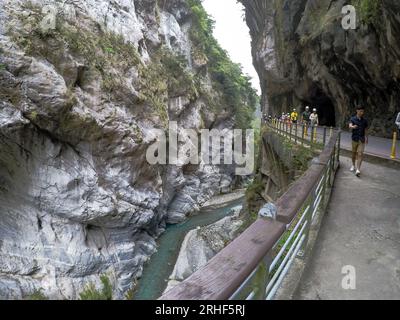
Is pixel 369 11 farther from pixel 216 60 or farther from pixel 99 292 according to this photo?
pixel 216 60

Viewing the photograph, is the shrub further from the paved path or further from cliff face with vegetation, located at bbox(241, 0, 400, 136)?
cliff face with vegetation, located at bbox(241, 0, 400, 136)

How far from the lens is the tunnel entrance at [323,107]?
2575cm

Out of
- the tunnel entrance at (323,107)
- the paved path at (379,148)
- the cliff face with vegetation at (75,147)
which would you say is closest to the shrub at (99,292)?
the cliff face with vegetation at (75,147)

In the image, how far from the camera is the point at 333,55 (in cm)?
1691

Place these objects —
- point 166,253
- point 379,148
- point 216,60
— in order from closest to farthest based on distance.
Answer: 1. point 379,148
2. point 166,253
3. point 216,60

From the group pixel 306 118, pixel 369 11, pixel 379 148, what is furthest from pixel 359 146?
pixel 306 118

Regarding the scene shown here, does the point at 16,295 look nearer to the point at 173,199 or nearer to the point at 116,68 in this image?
the point at 116,68

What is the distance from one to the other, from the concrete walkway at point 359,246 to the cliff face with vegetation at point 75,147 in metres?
11.6

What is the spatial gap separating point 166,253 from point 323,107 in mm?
20687

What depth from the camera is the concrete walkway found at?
9.04 feet

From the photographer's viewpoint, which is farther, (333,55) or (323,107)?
(323,107)

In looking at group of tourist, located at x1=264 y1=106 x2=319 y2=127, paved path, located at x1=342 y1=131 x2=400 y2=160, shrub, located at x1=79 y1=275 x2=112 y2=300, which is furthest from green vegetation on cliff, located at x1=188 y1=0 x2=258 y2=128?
shrub, located at x1=79 y1=275 x2=112 y2=300

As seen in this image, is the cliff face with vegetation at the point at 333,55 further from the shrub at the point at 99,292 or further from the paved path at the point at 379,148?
the shrub at the point at 99,292

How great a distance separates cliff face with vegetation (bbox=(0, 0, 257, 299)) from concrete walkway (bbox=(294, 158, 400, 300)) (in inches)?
455
